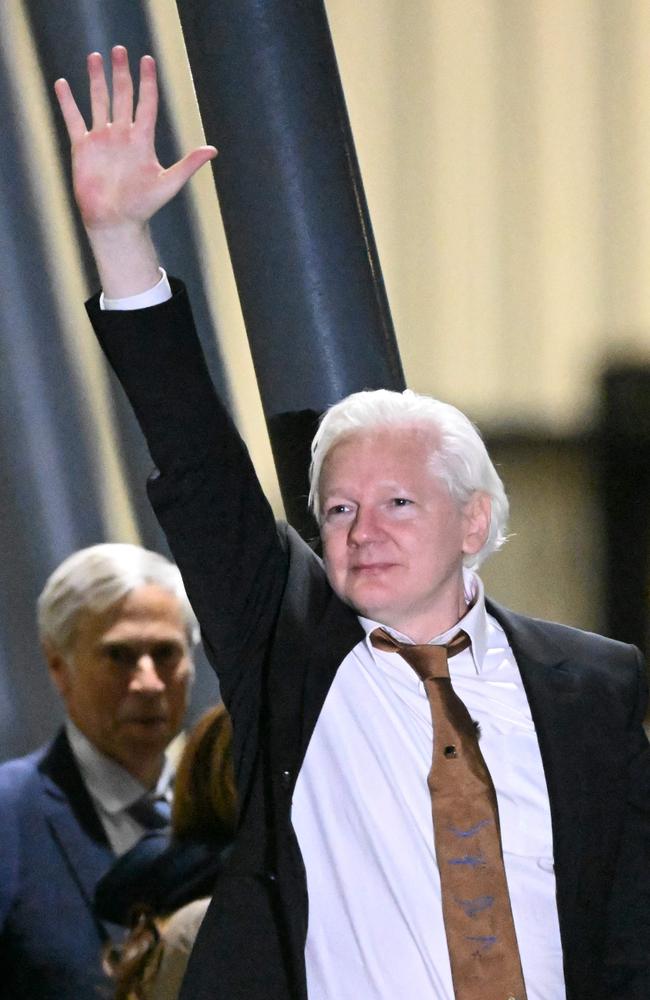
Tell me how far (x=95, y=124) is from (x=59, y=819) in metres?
1.34

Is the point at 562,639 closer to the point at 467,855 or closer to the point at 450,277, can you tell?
the point at 467,855

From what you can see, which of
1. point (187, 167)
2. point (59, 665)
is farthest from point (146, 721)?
point (187, 167)

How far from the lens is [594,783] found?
5.06 ft

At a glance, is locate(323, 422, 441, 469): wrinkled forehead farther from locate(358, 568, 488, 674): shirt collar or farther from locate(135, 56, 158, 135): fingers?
locate(135, 56, 158, 135): fingers

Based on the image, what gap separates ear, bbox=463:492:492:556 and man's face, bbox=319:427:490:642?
3 centimetres

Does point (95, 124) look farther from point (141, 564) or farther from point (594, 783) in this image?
point (141, 564)

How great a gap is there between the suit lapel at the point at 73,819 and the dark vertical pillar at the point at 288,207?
613 mm

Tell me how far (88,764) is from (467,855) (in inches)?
42.2

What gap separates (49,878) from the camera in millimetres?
2287

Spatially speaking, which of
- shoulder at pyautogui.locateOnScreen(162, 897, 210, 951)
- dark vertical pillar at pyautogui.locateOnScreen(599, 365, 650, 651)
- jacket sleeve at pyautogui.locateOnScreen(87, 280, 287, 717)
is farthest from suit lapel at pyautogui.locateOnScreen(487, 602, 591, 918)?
dark vertical pillar at pyautogui.locateOnScreen(599, 365, 650, 651)

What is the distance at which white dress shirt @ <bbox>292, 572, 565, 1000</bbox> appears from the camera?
1450mm

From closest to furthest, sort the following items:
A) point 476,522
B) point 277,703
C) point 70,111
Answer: point 70,111
point 277,703
point 476,522

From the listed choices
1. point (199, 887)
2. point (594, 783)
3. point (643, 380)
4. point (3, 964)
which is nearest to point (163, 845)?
point (199, 887)

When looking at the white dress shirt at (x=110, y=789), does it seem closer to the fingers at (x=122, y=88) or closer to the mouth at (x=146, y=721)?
the mouth at (x=146, y=721)
